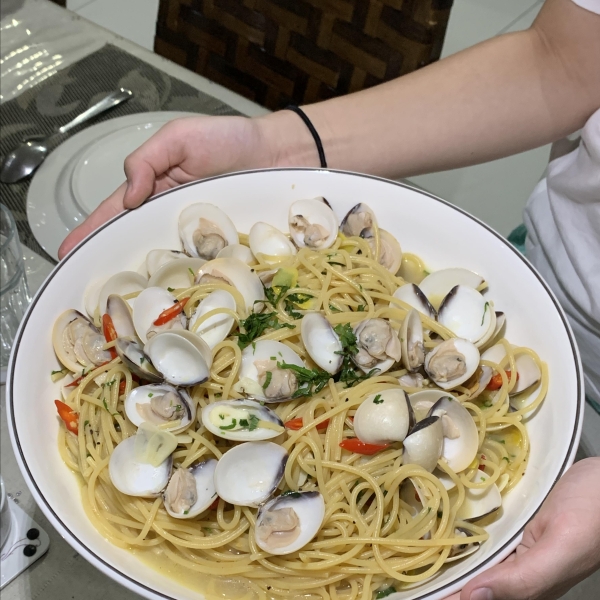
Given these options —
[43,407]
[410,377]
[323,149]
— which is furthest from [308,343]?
[323,149]

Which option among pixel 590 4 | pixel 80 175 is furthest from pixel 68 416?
pixel 590 4

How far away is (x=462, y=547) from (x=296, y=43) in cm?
228

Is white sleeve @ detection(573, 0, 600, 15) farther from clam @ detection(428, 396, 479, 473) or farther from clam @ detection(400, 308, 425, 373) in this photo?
clam @ detection(428, 396, 479, 473)

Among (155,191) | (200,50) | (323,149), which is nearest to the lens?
(155,191)

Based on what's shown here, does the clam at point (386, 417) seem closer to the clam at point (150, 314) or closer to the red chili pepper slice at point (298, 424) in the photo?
the red chili pepper slice at point (298, 424)

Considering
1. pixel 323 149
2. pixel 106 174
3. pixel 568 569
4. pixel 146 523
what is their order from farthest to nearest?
pixel 106 174, pixel 323 149, pixel 146 523, pixel 568 569

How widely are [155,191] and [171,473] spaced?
2.54 feet

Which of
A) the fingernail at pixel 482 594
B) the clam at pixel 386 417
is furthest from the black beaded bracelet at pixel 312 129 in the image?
the fingernail at pixel 482 594

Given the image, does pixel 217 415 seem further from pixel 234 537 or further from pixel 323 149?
pixel 323 149

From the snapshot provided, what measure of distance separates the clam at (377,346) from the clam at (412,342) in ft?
0.05

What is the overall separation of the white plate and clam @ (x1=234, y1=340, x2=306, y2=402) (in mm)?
1021

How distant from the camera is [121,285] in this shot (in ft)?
4.79

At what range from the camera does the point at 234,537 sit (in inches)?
47.9

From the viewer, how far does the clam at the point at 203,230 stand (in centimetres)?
153
